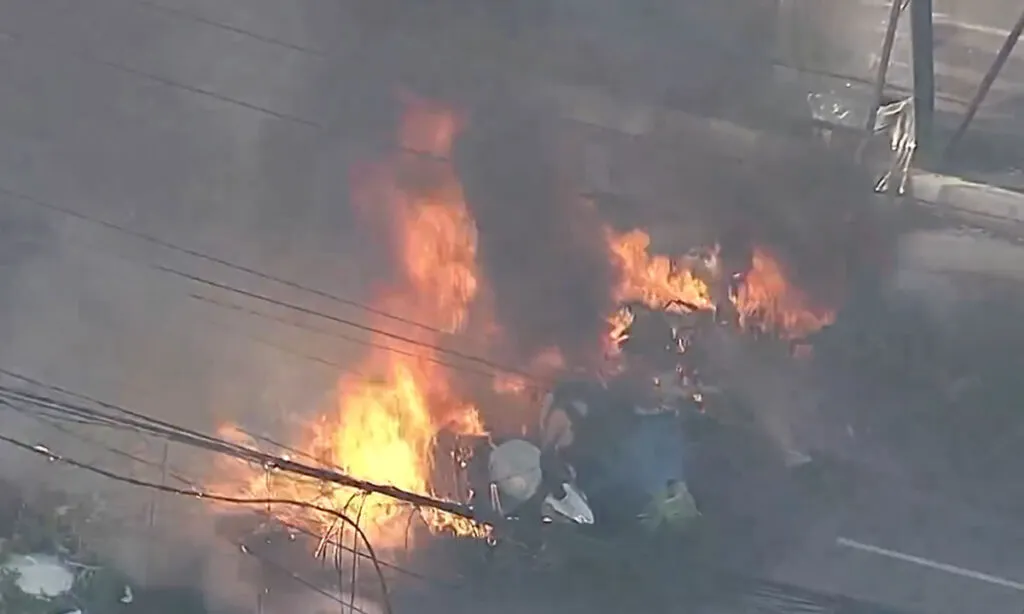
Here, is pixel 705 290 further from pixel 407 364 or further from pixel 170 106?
pixel 170 106

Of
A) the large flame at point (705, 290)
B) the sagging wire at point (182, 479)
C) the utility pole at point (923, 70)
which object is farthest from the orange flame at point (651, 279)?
the sagging wire at point (182, 479)

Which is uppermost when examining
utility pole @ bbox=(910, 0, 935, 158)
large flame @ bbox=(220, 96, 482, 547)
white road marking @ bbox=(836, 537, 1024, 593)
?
utility pole @ bbox=(910, 0, 935, 158)

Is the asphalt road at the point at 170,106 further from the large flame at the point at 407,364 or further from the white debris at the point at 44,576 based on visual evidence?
the white debris at the point at 44,576

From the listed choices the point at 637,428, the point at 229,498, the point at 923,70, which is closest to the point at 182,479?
the point at 229,498

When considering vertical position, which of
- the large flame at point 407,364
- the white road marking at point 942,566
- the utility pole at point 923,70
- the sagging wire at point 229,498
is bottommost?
the white road marking at point 942,566

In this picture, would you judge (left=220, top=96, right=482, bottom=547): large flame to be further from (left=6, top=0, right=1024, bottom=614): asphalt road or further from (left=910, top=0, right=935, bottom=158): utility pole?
(left=910, top=0, right=935, bottom=158): utility pole

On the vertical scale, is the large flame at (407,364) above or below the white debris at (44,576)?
above

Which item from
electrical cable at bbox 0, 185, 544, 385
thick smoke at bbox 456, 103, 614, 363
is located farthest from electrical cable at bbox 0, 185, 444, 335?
thick smoke at bbox 456, 103, 614, 363
